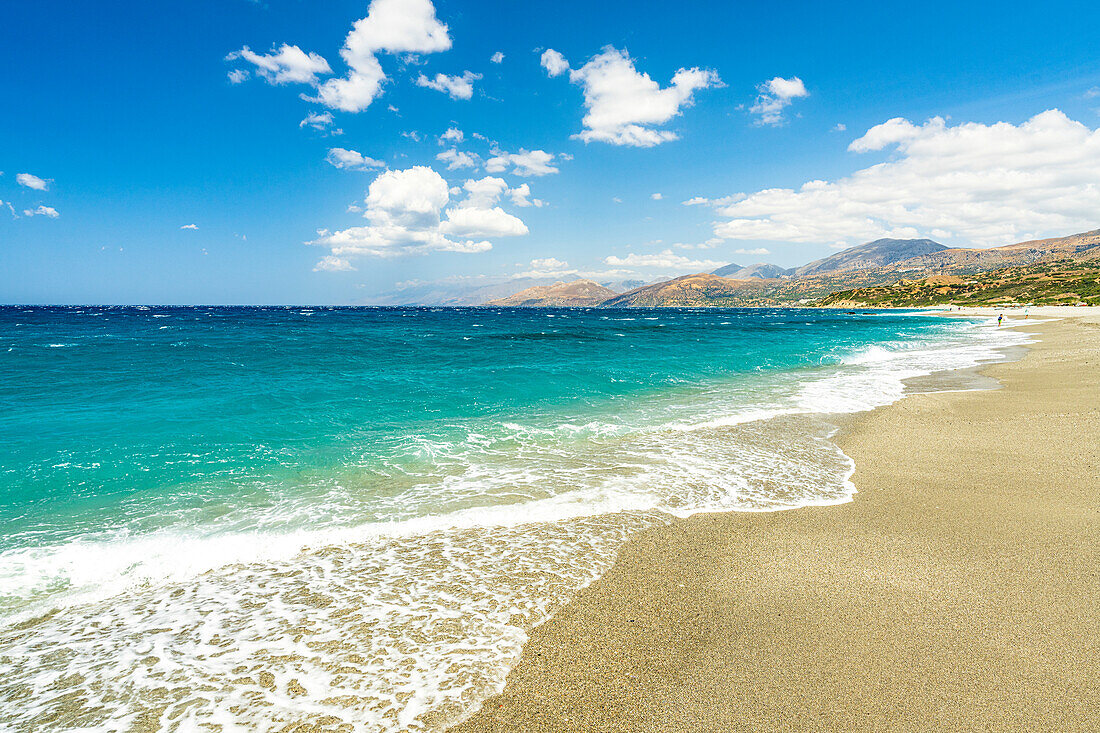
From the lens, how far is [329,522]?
8.63 metres

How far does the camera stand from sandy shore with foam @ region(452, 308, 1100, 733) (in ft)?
14.1

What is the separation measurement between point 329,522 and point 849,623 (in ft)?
28.0

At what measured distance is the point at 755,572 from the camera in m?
6.71

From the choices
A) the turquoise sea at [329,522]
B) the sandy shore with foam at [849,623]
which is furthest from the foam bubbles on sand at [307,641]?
the sandy shore with foam at [849,623]

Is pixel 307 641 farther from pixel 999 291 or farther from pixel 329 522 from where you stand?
pixel 999 291

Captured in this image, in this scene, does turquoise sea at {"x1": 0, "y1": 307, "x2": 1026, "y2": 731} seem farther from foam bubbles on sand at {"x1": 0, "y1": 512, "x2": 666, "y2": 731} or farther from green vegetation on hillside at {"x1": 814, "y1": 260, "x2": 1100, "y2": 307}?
green vegetation on hillside at {"x1": 814, "y1": 260, "x2": 1100, "y2": 307}

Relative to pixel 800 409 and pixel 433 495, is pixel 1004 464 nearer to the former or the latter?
pixel 800 409

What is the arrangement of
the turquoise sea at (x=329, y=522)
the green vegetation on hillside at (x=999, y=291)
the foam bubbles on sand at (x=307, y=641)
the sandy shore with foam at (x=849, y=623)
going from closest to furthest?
the sandy shore with foam at (x=849, y=623) < the foam bubbles on sand at (x=307, y=641) < the turquoise sea at (x=329, y=522) < the green vegetation on hillside at (x=999, y=291)

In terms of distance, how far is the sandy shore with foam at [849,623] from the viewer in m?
4.29

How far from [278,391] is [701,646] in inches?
857

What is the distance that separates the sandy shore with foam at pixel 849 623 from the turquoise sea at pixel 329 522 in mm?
672

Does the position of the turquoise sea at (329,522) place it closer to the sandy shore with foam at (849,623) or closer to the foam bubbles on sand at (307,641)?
the foam bubbles on sand at (307,641)

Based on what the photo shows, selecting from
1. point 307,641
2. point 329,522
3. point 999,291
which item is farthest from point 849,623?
point 999,291

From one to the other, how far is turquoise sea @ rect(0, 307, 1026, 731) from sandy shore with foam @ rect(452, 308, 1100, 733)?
0.67 meters
